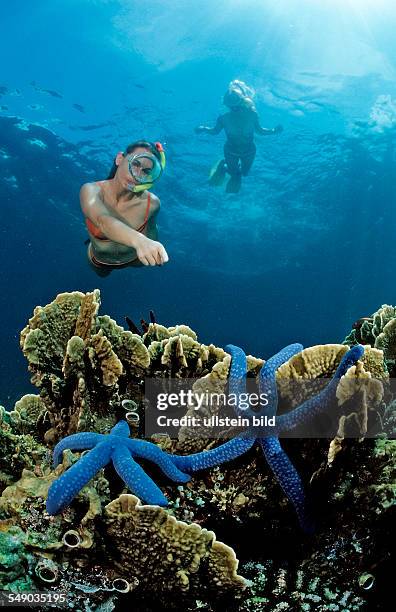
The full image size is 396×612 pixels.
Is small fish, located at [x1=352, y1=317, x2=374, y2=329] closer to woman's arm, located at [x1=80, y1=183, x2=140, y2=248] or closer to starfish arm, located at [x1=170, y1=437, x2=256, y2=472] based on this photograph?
starfish arm, located at [x1=170, y1=437, x2=256, y2=472]

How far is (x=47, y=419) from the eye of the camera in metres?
2.81

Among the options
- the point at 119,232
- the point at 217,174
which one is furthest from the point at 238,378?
the point at 217,174

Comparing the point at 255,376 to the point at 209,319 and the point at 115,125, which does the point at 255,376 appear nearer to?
the point at 115,125

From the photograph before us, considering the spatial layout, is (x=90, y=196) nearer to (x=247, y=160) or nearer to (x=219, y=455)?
(x=219, y=455)

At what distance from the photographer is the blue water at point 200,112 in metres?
26.5

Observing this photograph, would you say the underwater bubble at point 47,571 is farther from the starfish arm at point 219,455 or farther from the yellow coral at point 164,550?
the starfish arm at point 219,455

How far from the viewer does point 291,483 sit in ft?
5.60

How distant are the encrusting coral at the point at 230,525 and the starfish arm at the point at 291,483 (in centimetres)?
10

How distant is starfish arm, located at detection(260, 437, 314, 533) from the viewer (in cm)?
171

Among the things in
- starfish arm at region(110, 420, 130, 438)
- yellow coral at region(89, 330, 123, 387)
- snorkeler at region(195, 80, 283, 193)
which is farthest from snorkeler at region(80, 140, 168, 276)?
snorkeler at region(195, 80, 283, 193)

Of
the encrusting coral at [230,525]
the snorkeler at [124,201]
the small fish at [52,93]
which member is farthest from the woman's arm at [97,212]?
the small fish at [52,93]

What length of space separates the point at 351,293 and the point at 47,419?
66352 millimetres

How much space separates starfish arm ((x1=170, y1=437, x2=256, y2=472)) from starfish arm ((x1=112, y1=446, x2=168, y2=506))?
0.77 ft

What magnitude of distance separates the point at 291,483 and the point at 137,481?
0.64 m
